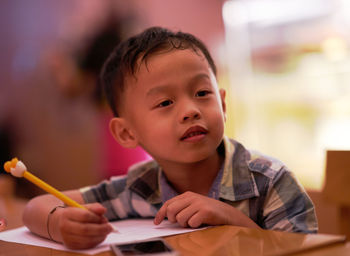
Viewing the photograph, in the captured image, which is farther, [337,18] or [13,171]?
[337,18]

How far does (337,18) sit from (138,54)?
1.82m

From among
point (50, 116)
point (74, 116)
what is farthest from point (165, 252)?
point (50, 116)

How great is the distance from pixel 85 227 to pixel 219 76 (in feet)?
7.67

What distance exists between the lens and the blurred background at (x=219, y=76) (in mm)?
2447

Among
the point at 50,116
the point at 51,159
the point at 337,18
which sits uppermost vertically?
the point at 337,18

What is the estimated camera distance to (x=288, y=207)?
753mm

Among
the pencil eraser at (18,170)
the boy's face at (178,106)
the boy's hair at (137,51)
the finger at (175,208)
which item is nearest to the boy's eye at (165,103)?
the boy's face at (178,106)

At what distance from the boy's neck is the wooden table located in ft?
0.95

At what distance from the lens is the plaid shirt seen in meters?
0.75

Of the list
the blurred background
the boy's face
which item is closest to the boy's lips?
the boy's face

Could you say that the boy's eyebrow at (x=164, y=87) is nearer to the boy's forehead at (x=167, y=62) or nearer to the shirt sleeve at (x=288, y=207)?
the boy's forehead at (x=167, y=62)

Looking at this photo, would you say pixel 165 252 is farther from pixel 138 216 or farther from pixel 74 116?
pixel 74 116

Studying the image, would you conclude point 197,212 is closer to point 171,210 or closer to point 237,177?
point 171,210

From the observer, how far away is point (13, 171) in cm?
54
